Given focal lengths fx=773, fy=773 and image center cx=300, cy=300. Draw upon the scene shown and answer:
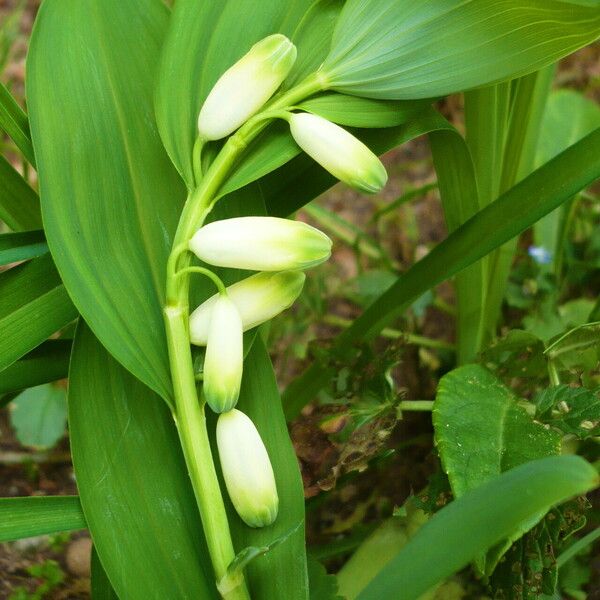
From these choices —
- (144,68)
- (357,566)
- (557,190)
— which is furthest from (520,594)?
(144,68)

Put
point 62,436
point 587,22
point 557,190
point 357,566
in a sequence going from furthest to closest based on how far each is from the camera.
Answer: point 62,436 < point 357,566 < point 557,190 < point 587,22

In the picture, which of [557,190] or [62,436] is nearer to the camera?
[557,190]

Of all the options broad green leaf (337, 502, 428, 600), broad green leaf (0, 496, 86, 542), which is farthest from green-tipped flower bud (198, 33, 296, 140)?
broad green leaf (337, 502, 428, 600)

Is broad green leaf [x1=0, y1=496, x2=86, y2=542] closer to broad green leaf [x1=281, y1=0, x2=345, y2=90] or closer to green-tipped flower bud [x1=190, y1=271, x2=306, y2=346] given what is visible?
green-tipped flower bud [x1=190, y1=271, x2=306, y2=346]

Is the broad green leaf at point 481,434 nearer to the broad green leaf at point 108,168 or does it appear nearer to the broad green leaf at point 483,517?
the broad green leaf at point 483,517

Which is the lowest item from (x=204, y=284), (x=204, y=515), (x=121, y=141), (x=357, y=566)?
(x=357, y=566)

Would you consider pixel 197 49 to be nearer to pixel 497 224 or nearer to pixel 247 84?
pixel 247 84

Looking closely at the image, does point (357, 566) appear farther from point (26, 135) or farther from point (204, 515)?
point (26, 135)
